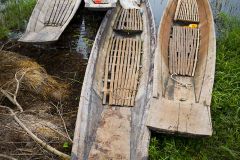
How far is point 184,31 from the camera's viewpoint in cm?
664

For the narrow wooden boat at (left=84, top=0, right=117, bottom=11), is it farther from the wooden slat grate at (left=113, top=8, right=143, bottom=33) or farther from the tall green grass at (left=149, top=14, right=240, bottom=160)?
the tall green grass at (left=149, top=14, right=240, bottom=160)

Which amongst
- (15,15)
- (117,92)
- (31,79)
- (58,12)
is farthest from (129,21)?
(15,15)

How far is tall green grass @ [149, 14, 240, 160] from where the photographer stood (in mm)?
4547

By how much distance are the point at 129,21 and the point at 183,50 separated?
1351mm

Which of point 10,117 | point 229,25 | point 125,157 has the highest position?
point 229,25

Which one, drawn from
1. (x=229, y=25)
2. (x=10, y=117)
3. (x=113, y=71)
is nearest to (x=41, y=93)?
(x=10, y=117)

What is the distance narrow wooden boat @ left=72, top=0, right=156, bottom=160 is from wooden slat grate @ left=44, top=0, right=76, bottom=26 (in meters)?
0.92

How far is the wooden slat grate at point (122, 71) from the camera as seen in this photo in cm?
537

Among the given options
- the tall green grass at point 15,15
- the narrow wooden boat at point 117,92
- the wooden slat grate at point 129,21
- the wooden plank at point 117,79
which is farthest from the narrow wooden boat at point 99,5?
the tall green grass at point 15,15

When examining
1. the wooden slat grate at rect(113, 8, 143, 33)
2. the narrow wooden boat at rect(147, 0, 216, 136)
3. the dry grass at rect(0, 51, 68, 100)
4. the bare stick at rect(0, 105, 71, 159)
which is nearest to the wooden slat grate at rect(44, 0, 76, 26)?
the wooden slat grate at rect(113, 8, 143, 33)

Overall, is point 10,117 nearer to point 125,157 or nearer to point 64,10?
point 125,157

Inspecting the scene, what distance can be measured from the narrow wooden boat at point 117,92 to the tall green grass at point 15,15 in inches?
79.3

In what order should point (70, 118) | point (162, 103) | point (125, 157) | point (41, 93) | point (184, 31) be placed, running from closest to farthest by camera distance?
1. point (125, 157)
2. point (162, 103)
3. point (70, 118)
4. point (41, 93)
5. point (184, 31)

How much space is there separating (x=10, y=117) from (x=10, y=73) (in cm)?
118
